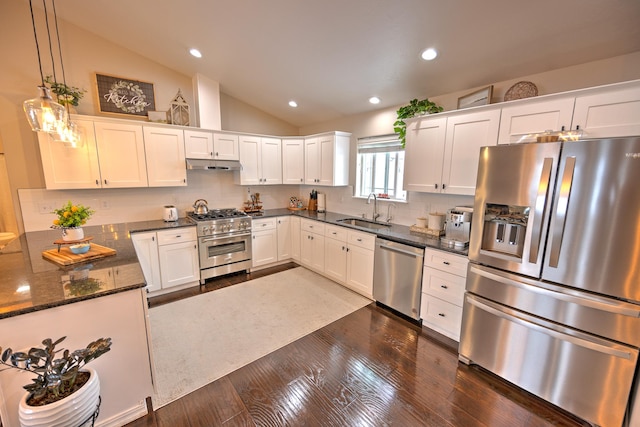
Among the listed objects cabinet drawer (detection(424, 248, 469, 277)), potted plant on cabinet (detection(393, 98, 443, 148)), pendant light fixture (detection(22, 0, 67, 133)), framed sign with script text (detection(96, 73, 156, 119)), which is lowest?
cabinet drawer (detection(424, 248, 469, 277))

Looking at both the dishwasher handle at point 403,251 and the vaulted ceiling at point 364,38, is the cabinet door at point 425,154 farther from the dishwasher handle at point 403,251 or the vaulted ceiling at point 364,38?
the dishwasher handle at point 403,251

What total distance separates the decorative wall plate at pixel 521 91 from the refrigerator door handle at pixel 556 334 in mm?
1971

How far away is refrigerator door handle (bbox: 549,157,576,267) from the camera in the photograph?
1.67 meters

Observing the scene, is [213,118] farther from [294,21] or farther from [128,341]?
[128,341]

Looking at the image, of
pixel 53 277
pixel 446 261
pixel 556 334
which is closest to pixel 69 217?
pixel 53 277

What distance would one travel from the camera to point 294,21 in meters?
2.42

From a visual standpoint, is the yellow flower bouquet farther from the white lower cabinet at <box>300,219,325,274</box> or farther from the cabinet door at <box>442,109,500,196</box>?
the cabinet door at <box>442,109,500,196</box>

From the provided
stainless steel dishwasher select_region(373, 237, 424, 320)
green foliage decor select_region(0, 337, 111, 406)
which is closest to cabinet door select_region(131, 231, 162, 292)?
green foliage decor select_region(0, 337, 111, 406)

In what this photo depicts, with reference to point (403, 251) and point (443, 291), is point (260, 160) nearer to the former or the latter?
point (403, 251)

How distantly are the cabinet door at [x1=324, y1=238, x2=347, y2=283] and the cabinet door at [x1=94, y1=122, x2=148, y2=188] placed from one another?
276 cm

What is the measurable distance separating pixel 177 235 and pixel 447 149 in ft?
11.8

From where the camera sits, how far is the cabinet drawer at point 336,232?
3625 millimetres

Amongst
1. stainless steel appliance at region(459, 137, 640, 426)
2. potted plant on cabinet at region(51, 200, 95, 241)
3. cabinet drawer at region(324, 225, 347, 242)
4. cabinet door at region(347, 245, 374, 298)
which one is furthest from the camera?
cabinet drawer at region(324, 225, 347, 242)

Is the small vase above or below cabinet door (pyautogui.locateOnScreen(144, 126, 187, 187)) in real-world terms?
below
